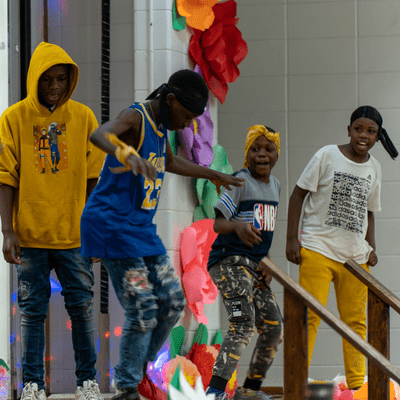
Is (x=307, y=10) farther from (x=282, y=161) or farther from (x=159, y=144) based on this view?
(x=159, y=144)

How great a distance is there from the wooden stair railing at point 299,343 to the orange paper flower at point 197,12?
69.1 inches

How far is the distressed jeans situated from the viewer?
242 cm

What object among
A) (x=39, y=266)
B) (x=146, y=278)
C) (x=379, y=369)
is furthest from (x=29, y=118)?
(x=379, y=369)

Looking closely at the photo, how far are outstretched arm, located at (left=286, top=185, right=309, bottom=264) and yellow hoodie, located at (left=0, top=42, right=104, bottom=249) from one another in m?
1.07

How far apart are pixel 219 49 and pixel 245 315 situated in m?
1.59

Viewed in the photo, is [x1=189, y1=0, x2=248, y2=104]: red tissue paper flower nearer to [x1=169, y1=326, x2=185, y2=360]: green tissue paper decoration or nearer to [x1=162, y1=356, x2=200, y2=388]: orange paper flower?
[x1=169, y1=326, x2=185, y2=360]: green tissue paper decoration

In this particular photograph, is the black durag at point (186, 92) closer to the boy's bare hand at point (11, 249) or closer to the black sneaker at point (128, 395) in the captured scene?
the boy's bare hand at point (11, 249)

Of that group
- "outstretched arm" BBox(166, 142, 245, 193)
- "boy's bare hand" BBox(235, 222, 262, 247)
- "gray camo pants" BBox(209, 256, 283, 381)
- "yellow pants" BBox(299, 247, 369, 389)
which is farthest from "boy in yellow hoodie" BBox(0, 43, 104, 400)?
"yellow pants" BBox(299, 247, 369, 389)

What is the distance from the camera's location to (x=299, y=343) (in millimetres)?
1967

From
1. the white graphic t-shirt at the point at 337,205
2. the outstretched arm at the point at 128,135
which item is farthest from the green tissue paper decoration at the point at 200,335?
the outstretched arm at the point at 128,135

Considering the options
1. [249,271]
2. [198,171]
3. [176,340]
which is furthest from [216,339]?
[198,171]

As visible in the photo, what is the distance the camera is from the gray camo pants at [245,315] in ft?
8.11

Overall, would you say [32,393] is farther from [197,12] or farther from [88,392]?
[197,12]

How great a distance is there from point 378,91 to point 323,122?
0.40m
